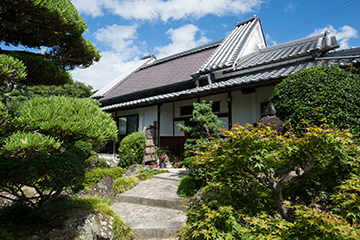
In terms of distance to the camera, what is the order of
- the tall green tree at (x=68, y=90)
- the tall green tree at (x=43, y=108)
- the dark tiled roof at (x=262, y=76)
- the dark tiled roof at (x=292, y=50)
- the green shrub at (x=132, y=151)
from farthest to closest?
1. the tall green tree at (x=68, y=90)
2. the green shrub at (x=132, y=151)
3. the dark tiled roof at (x=292, y=50)
4. the dark tiled roof at (x=262, y=76)
5. the tall green tree at (x=43, y=108)

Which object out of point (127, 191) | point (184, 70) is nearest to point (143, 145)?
point (127, 191)

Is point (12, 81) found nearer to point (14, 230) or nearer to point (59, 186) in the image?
point (59, 186)

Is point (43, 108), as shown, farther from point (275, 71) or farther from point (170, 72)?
point (170, 72)

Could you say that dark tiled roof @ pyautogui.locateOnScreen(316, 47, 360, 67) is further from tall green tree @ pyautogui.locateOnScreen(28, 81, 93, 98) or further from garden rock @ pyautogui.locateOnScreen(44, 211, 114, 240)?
tall green tree @ pyautogui.locateOnScreen(28, 81, 93, 98)

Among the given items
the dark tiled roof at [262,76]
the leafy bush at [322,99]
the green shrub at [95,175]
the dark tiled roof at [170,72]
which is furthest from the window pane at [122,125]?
the leafy bush at [322,99]

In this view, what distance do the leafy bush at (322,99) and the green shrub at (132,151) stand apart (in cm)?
550

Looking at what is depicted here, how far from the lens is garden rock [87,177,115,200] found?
17.4 ft

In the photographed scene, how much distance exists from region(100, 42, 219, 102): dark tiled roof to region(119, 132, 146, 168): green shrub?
302cm

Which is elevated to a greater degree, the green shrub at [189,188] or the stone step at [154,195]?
the green shrub at [189,188]

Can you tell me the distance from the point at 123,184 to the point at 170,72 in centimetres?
750

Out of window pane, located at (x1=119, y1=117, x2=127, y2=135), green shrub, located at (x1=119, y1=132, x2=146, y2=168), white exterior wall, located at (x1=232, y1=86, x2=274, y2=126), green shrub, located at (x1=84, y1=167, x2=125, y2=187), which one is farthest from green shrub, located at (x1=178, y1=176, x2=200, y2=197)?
window pane, located at (x1=119, y1=117, x2=127, y2=135)

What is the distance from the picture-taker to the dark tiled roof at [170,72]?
10.3 metres

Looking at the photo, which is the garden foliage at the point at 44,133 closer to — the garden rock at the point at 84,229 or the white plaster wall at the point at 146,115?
the garden rock at the point at 84,229

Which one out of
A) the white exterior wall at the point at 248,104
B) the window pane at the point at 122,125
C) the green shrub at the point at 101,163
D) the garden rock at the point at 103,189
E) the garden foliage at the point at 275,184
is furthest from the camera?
the window pane at the point at 122,125
